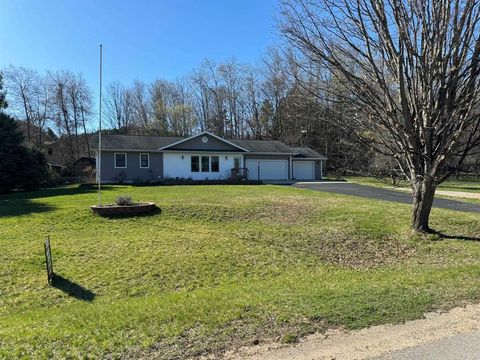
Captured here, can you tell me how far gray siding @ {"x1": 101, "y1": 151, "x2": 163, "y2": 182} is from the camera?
95.9 ft

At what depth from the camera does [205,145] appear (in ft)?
106

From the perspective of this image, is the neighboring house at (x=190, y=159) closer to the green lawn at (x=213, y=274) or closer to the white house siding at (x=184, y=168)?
the white house siding at (x=184, y=168)

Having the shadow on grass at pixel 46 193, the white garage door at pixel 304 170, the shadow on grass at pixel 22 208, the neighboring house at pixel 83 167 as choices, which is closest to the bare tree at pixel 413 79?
the shadow on grass at pixel 22 208

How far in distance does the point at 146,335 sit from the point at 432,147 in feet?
27.8

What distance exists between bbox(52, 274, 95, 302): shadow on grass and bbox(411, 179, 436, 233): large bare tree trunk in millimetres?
8266

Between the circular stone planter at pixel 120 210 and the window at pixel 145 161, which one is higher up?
the window at pixel 145 161

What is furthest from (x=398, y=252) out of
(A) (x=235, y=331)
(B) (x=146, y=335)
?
(B) (x=146, y=335)

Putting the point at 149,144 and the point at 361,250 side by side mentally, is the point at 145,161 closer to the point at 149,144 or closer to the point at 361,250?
the point at 149,144

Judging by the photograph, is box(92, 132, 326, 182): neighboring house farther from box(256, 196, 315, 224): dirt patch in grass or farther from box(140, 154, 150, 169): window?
box(256, 196, 315, 224): dirt patch in grass

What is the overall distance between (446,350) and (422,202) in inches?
298

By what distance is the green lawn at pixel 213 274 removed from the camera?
428cm

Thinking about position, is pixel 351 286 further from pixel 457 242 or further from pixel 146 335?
pixel 457 242

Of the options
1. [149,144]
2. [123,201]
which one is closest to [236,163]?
[149,144]

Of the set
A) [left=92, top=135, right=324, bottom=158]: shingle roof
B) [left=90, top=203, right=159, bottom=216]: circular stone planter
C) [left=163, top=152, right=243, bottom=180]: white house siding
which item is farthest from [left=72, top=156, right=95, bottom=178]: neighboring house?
[left=90, top=203, right=159, bottom=216]: circular stone planter
